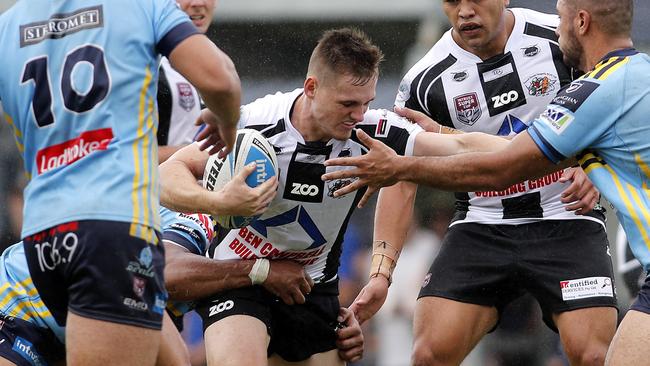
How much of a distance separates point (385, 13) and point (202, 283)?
4.38m

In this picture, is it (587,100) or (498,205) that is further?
(498,205)

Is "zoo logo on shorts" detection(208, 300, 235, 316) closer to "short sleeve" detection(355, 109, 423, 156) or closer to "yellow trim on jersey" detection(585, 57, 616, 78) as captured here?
"short sleeve" detection(355, 109, 423, 156)

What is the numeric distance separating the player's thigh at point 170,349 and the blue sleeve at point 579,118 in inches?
80.0

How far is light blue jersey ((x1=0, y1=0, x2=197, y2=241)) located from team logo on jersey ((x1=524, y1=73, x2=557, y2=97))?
110 inches

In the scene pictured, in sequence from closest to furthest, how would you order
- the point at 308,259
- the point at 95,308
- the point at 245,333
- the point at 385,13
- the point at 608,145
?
the point at 95,308 < the point at 608,145 < the point at 245,333 < the point at 308,259 < the point at 385,13

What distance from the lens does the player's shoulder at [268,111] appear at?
564cm

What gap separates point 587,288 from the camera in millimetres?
5961

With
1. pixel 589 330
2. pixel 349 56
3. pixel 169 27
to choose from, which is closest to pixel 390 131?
pixel 349 56

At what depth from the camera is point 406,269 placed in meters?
8.48

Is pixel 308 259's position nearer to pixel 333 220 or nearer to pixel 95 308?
pixel 333 220

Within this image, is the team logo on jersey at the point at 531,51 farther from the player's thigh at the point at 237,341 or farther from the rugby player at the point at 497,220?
the player's thigh at the point at 237,341

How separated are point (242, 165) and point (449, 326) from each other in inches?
69.3

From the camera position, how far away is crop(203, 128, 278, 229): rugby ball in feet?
17.1

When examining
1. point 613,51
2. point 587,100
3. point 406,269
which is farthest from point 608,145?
point 406,269
